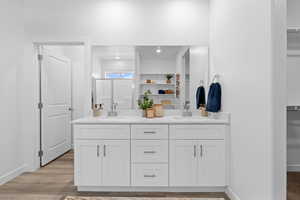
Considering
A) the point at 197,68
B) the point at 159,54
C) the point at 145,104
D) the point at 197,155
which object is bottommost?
the point at 197,155

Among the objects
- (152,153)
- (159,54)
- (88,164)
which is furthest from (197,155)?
(159,54)

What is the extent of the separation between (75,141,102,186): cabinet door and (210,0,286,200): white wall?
1519mm

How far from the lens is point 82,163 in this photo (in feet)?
8.41

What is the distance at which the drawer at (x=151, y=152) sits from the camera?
101 inches

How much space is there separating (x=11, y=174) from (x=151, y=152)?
6.50ft

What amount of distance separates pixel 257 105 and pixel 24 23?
330 centimetres

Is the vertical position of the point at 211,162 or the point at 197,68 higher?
the point at 197,68

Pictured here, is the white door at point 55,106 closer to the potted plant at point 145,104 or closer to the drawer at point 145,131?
the potted plant at point 145,104

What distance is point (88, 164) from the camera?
256 centimetres

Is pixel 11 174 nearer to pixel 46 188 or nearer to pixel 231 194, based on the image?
pixel 46 188

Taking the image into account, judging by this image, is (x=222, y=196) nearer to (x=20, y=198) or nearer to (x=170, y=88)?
(x=170, y=88)

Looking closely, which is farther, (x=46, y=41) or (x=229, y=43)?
(x=46, y=41)

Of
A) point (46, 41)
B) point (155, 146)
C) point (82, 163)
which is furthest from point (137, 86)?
point (46, 41)

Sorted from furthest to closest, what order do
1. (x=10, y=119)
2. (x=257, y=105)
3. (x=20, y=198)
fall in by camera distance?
(x=10, y=119) < (x=20, y=198) < (x=257, y=105)
